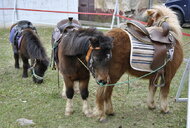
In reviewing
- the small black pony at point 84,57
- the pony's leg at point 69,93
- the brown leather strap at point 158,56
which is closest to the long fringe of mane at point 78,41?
the small black pony at point 84,57

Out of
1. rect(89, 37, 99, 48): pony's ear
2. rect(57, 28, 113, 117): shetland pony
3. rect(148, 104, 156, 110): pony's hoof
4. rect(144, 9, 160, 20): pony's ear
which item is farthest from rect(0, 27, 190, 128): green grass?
rect(89, 37, 99, 48): pony's ear

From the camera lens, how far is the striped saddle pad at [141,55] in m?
3.36

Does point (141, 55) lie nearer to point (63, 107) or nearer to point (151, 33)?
point (151, 33)

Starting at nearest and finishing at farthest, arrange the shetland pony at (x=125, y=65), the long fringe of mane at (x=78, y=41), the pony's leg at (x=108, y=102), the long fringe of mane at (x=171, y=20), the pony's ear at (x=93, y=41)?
the pony's ear at (x=93, y=41), the long fringe of mane at (x=78, y=41), the shetland pony at (x=125, y=65), the pony's leg at (x=108, y=102), the long fringe of mane at (x=171, y=20)

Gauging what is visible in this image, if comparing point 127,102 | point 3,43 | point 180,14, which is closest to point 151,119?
point 127,102

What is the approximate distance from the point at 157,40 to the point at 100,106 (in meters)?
1.29

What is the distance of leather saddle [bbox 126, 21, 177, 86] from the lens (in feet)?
11.5

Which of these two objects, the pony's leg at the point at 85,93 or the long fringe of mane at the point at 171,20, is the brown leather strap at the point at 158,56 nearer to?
the long fringe of mane at the point at 171,20

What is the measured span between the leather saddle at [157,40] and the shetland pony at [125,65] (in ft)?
0.44

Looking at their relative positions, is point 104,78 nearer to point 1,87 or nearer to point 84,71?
point 84,71

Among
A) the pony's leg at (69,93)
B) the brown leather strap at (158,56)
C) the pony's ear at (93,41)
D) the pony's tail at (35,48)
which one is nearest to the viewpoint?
the pony's ear at (93,41)

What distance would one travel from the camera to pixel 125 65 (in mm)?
3475

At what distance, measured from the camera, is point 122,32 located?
349cm

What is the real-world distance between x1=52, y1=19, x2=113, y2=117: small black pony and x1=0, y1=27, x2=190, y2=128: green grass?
30 cm
